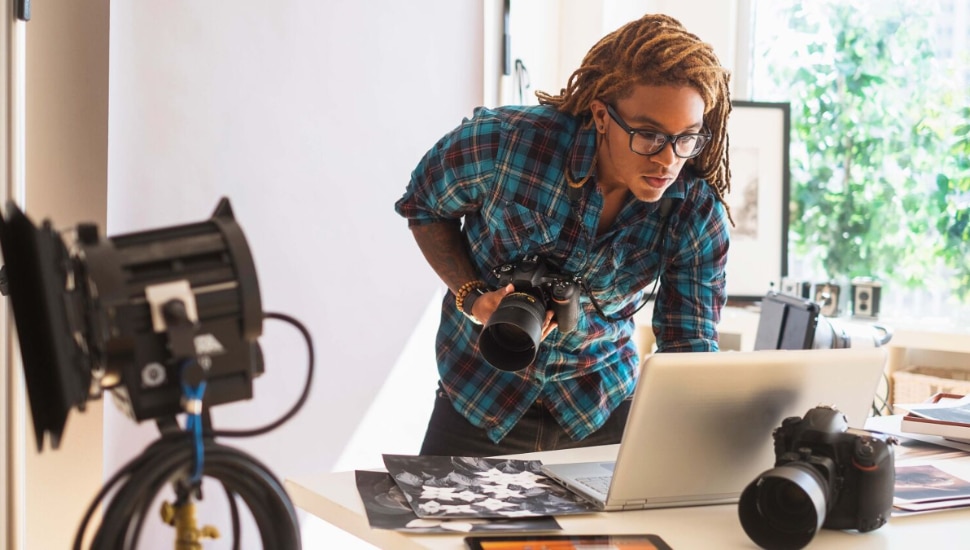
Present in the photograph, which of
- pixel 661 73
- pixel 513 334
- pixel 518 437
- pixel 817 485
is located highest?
pixel 661 73

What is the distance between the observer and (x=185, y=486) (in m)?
0.64

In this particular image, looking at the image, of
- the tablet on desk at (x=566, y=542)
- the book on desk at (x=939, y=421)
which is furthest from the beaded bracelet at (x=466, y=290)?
the book on desk at (x=939, y=421)

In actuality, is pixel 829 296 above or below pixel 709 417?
below

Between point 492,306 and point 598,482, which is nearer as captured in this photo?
point 598,482

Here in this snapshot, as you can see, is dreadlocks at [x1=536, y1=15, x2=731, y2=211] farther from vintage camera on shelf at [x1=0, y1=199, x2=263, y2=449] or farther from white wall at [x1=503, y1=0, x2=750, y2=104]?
white wall at [x1=503, y1=0, x2=750, y2=104]

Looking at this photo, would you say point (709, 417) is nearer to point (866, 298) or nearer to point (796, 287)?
point (796, 287)

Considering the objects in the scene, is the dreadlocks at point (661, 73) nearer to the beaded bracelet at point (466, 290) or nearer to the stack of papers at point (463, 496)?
the beaded bracelet at point (466, 290)

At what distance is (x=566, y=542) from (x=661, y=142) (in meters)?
0.64

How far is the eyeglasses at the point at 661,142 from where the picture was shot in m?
1.44

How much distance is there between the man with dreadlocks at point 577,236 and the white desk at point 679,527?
0.37m

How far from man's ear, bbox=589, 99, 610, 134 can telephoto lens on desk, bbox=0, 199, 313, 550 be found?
99 cm

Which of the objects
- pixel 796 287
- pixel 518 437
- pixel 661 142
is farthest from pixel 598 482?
pixel 796 287

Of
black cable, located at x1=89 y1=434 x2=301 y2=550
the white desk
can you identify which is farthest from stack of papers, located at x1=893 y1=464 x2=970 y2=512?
black cable, located at x1=89 y1=434 x2=301 y2=550

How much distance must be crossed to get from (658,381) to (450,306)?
2.27ft
